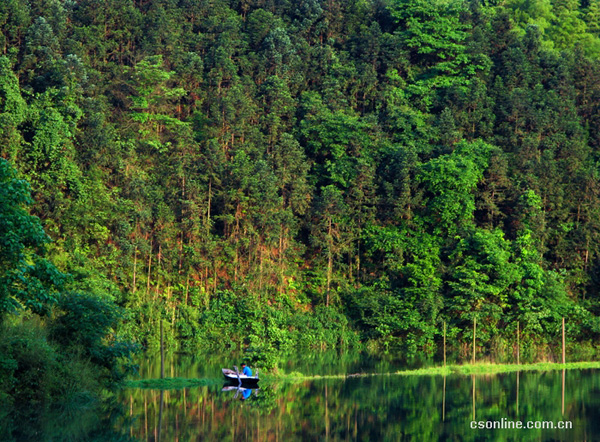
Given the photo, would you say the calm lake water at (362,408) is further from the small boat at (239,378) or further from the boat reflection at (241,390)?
the small boat at (239,378)

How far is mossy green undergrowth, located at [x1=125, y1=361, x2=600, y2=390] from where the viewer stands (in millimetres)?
26172

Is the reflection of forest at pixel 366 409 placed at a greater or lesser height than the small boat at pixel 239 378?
lesser

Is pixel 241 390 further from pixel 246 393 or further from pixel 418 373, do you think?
pixel 418 373

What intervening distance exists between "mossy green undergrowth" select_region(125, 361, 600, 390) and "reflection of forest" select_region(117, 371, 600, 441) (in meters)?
0.94

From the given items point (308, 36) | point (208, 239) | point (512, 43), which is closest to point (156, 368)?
point (208, 239)

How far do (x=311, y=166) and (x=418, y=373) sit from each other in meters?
19.5

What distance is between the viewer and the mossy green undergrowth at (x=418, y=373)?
2617 cm

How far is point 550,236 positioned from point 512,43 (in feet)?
49.0

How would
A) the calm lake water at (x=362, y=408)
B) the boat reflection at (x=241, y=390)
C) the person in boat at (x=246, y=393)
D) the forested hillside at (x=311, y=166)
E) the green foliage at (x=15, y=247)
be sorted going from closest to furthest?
the calm lake water at (x=362, y=408)
the green foliage at (x=15, y=247)
the person in boat at (x=246, y=393)
the boat reflection at (x=241, y=390)
the forested hillside at (x=311, y=166)

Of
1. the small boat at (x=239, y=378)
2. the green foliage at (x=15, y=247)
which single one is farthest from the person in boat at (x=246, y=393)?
the green foliage at (x=15, y=247)

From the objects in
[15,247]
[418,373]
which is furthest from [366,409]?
[418,373]

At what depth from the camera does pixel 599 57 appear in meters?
58.4

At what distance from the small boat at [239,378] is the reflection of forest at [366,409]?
51 cm

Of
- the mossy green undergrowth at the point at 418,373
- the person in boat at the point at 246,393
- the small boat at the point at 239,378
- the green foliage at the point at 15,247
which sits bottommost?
the person in boat at the point at 246,393
